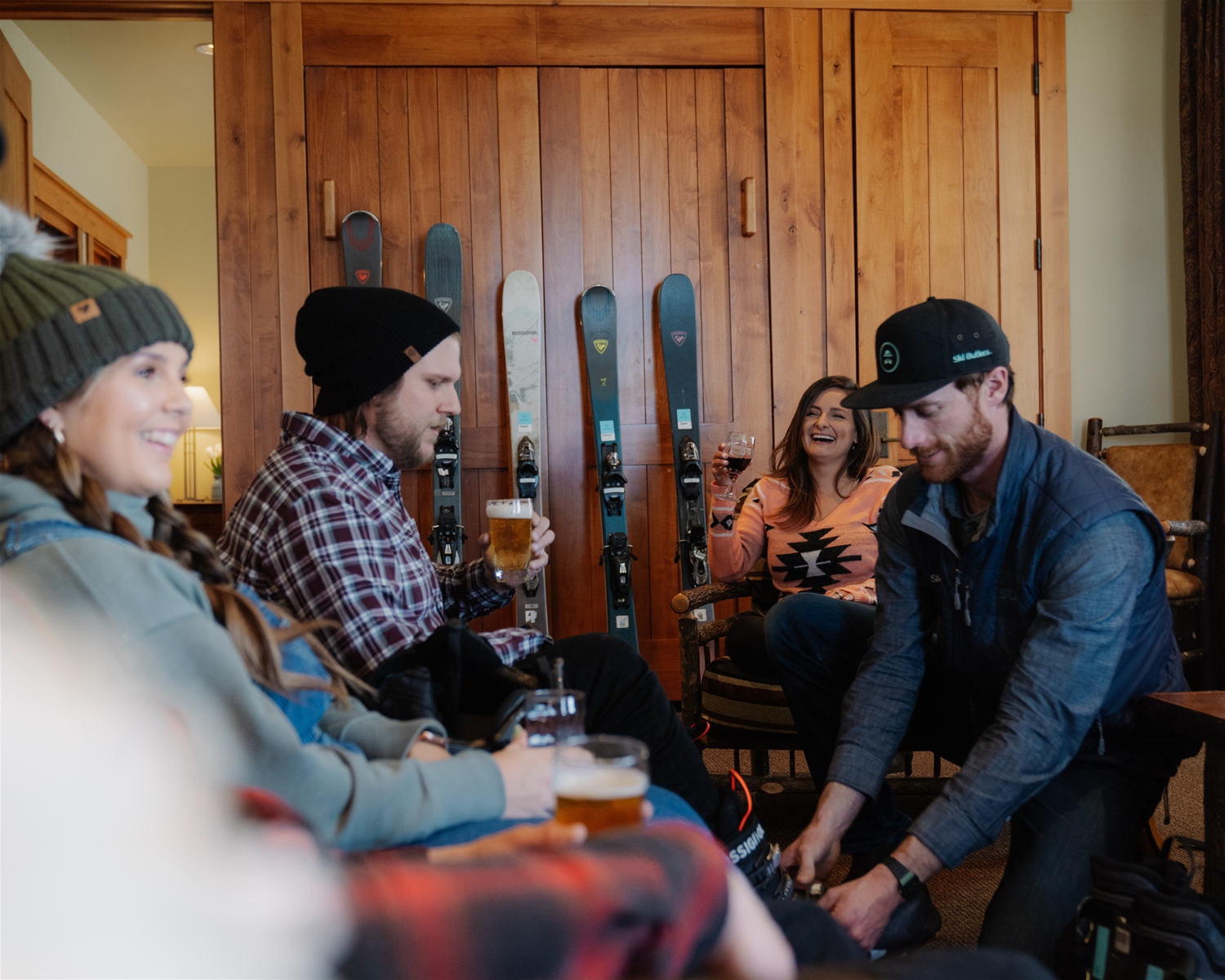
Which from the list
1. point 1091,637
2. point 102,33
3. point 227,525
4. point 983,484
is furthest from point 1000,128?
point 102,33

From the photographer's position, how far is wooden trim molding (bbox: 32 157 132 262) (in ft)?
16.4

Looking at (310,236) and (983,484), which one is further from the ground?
(310,236)

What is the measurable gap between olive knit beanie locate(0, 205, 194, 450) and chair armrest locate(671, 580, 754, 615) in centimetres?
166

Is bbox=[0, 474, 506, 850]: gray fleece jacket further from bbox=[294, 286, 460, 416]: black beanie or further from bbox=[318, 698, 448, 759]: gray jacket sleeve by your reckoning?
bbox=[294, 286, 460, 416]: black beanie

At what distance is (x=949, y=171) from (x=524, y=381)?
187 cm

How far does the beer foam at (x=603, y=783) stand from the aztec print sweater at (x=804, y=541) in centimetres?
168

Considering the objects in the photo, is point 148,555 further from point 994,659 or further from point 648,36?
point 648,36

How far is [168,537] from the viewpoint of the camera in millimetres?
1155

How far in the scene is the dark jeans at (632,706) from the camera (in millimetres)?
1547

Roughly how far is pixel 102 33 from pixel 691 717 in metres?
4.35

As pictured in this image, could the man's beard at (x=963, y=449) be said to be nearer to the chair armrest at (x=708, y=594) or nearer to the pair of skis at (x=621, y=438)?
the chair armrest at (x=708, y=594)

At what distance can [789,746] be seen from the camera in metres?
2.37

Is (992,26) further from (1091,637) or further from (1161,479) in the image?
(1091,637)

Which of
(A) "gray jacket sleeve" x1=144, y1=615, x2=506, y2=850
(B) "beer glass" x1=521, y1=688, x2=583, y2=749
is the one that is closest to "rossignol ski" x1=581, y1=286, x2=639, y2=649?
(B) "beer glass" x1=521, y1=688, x2=583, y2=749
